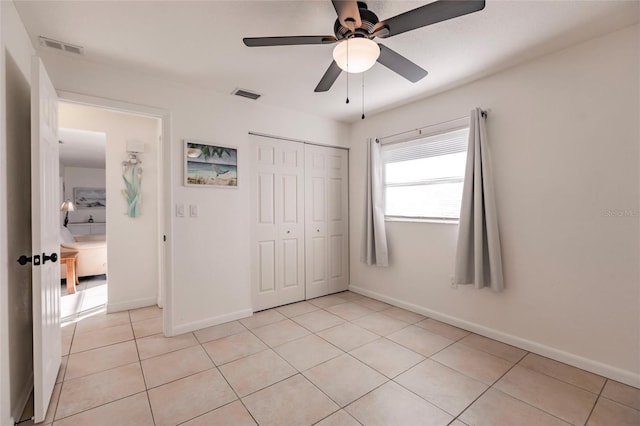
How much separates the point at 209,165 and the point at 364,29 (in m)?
2.02

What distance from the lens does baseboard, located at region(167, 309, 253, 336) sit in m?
2.83

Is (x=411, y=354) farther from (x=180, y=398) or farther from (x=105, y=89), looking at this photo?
(x=105, y=89)

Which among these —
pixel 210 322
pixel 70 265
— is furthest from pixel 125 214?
pixel 210 322

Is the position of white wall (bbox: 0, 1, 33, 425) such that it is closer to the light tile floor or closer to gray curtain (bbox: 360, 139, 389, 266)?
the light tile floor

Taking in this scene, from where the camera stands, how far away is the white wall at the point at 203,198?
2611 millimetres

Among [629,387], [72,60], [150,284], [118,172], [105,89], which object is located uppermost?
[72,60]

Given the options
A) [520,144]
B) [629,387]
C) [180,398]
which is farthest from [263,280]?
[629,387]

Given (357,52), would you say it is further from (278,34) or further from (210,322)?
(210,322)

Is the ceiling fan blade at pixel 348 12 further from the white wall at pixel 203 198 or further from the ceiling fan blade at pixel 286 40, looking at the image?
the white wall at pixel 203 198

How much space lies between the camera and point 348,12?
1439 mm

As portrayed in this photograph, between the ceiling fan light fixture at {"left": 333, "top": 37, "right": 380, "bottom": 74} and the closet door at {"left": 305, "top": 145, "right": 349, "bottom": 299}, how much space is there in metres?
2.20

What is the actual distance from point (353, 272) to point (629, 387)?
2812 millimetres

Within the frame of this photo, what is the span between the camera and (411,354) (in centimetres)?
242

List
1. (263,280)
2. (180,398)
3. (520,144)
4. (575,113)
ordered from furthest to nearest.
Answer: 1. (263,280)
2. (520,144)
3. (575,113)
4. (180,398)
